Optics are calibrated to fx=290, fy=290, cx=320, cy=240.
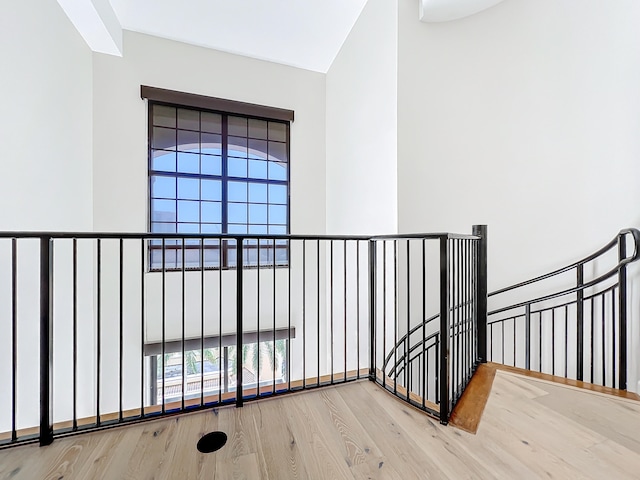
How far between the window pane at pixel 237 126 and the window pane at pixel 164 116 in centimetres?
72

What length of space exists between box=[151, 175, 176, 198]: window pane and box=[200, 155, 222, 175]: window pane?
419mm

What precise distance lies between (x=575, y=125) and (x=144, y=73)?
4782mm

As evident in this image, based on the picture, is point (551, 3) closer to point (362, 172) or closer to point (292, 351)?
point (362, 172)

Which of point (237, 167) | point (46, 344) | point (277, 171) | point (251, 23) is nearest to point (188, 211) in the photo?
point (237, 167)

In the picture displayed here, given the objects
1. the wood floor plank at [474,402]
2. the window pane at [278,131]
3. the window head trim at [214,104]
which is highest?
the window head trim at [214,104]

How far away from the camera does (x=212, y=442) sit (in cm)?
134

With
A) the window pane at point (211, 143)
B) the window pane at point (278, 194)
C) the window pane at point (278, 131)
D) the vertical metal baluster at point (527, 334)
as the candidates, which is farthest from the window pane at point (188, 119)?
the vertical metal baluster at point (527, 334)

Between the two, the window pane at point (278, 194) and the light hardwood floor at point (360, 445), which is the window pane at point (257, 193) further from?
the light hardwood floor at point (360, 445)

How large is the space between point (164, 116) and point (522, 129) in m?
4.21

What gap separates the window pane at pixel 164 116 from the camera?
3.77m

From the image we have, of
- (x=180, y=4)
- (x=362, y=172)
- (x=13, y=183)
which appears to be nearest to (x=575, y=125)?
(x=362, y=172)

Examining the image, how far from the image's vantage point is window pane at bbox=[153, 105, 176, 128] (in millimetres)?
3768

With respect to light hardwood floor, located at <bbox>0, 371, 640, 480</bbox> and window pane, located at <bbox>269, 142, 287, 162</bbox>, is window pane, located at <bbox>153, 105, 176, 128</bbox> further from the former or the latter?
light hardwood floor, located at <bbox>0, 371, 640, 480</bbox>

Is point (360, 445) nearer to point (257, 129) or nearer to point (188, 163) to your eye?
point (188, 163)
